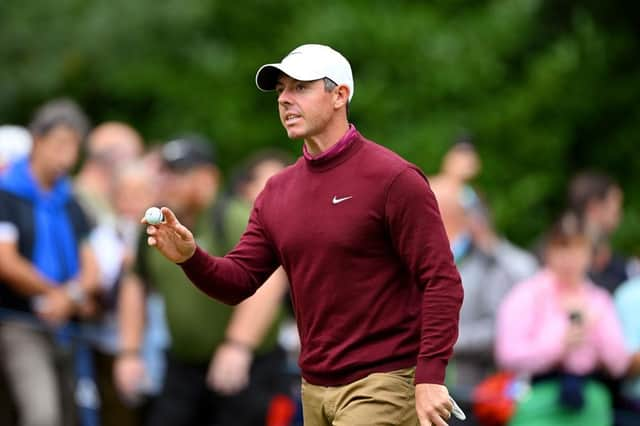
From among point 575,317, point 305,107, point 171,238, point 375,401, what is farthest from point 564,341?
point 171,238

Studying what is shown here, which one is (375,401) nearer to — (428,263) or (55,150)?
(428,263)

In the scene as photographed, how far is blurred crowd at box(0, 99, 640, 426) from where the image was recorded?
7.98 meters

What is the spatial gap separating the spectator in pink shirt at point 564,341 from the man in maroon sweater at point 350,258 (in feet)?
8.47

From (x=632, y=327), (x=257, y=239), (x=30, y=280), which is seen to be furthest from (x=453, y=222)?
(x=257, y=239)

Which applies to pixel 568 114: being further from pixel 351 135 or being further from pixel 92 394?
pixel 351 135

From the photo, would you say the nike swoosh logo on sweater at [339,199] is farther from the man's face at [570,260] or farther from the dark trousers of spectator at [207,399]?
the dark trousers of spectator at [207,399]

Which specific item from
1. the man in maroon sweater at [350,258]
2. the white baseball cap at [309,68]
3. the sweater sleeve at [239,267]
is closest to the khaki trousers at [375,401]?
the man in maroon sweater at [350,258]

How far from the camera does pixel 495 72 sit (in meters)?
15.9

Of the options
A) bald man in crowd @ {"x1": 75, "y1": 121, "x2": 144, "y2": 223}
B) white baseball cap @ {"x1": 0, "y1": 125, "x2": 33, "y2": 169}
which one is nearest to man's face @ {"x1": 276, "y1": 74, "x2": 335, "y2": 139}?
white baseball cap @ {"x1": 0, "y1": 125, "x2": 33, "y2": 169}

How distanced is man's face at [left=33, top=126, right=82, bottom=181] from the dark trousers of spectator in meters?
1.41

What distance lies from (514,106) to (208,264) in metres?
10.6

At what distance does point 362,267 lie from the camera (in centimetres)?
539

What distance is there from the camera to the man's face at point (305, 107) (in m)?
5.43

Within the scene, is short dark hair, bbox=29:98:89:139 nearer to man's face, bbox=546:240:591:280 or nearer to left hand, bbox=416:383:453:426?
man's face, bbox=546:240:591:280
